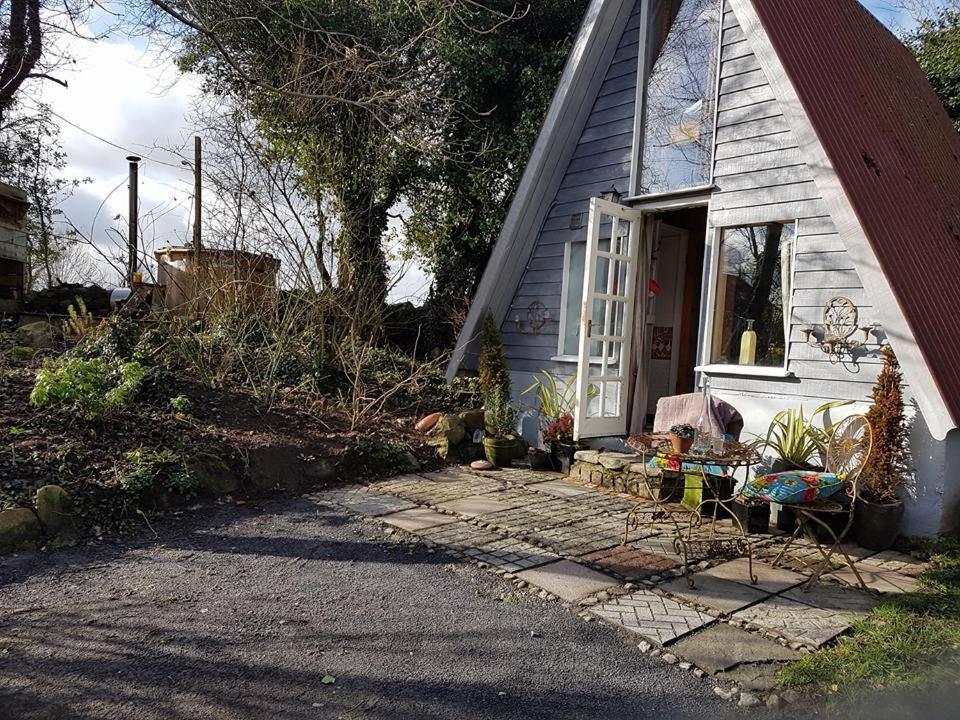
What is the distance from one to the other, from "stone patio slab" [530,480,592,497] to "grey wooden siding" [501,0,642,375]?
159cm

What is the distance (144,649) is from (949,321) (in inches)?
224

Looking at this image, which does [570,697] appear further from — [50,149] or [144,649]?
[50,149]

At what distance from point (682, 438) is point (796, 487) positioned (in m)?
0.82

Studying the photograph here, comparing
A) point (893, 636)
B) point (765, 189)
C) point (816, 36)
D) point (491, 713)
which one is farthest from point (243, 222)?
point (893, 636)

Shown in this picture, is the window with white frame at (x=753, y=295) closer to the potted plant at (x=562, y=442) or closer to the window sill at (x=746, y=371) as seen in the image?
the window sill at (x=746, y=371)

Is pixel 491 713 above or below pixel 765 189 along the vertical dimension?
below

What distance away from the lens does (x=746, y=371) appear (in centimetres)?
591

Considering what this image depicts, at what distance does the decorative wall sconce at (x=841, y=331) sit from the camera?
5.14 metres

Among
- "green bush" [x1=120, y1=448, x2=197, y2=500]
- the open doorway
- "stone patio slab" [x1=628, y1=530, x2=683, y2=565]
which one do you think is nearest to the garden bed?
"green bush" [x1=120, y1=448, x2=197, y2=500]

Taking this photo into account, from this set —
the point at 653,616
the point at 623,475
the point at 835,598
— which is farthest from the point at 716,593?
the point at 623,475

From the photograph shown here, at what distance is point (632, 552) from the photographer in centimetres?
444

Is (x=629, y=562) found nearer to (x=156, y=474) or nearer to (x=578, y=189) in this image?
(x=156, y=474)

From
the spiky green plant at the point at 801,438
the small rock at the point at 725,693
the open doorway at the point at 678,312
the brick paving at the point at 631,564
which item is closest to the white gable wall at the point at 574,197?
the open doorway at the point at 678,312

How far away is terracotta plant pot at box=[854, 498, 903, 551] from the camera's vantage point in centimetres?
464
